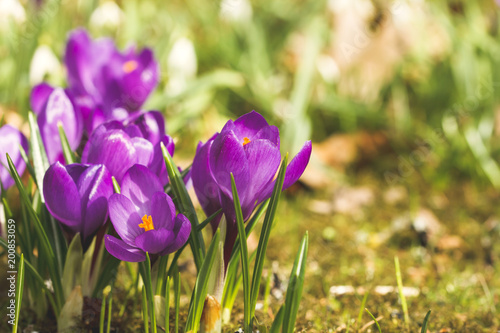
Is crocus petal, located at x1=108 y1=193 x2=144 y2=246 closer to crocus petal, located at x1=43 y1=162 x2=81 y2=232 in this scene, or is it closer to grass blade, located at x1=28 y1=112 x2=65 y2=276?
crocus petal, located at x1=43 y1=162 x2=81 y2=232

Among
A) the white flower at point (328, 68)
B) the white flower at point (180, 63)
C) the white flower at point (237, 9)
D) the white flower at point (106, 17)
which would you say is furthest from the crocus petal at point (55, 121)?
the white flower at point (237, 9)

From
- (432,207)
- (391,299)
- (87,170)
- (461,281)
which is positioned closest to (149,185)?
(87,170)

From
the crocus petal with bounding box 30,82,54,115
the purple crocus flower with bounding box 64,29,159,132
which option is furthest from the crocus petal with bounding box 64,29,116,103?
the crocus petal with bounding box 30,82,54,115

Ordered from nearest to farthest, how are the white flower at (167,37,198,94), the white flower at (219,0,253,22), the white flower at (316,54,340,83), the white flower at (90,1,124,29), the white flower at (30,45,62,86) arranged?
the white flower at (30,45,62,86) → the white flower at (167,37,198,94) → the white flower at (90,1,124,29) → the white flower at (316,54,340,83) → the white flower at (219,0,253,22)

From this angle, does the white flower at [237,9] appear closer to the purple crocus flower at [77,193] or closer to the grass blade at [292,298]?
the purple crocus flower at [77,193]

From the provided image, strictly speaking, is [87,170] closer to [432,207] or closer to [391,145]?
[432,207]
